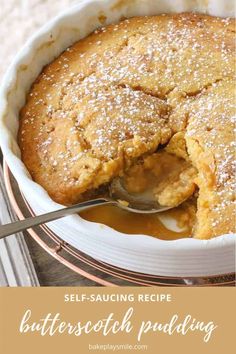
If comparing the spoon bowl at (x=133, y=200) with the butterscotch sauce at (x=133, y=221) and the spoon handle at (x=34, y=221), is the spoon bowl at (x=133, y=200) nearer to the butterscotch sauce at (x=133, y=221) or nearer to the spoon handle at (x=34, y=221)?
the butterscotch sauce at (x=133, y=221)

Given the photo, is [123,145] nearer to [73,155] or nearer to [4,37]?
[73,155]

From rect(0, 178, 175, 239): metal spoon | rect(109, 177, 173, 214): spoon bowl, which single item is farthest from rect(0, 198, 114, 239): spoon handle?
rect(109, 177, 173, 214): spoon bowl

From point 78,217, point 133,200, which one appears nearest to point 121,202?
point 133,200

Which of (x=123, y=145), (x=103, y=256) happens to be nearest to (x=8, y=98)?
(x=123, y=145)

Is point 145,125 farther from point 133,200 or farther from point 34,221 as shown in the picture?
point 34,221

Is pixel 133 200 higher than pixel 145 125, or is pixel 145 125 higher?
pixel 145 125

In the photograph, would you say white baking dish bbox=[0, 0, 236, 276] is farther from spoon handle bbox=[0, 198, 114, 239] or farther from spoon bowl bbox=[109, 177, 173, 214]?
spoon bowl bbox=[109, 177, 173, 214]
